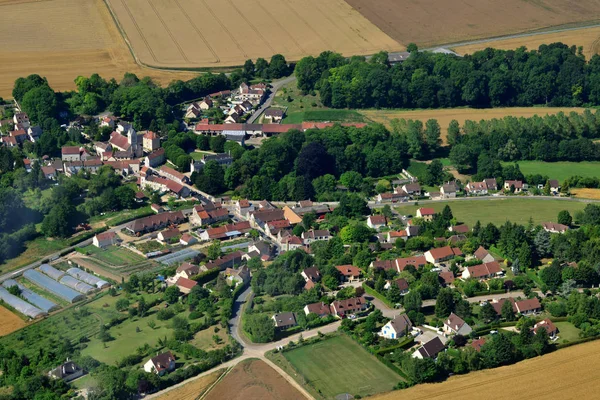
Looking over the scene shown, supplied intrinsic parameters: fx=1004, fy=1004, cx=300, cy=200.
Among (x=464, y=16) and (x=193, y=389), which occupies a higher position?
(x=464, y=16)

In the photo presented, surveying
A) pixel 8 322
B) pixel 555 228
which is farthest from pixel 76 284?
pixel 555 228

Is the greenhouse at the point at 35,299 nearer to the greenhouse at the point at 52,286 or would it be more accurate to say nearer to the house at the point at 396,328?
the greenhouse at the point at 52,286

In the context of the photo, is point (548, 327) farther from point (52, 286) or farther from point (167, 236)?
point (52, 286)

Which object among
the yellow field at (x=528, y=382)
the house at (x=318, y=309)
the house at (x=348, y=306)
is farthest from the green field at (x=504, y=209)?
the yellow field at (x=528, y=382)

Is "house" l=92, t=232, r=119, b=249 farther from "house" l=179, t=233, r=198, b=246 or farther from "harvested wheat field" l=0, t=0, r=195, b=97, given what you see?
"harvested wheat field" l=0, t=0, r=195, b=97

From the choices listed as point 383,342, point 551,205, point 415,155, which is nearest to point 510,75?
point 415,155

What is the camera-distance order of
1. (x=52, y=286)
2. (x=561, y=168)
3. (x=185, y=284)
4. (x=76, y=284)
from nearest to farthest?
1. (x=185, y=284)
2. (x=76, y=284)
3. (x=52, y=286)
4. (x=561, y=168)

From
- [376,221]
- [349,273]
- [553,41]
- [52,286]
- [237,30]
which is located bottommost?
[376,221]
